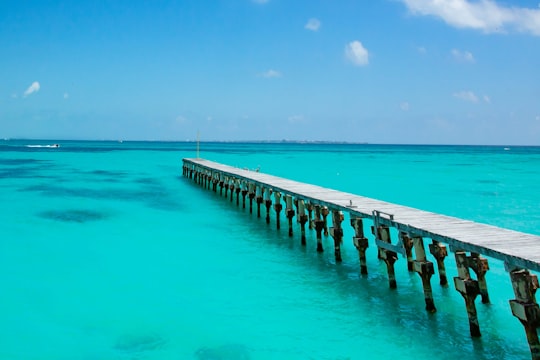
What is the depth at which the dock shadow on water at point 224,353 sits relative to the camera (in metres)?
7.10

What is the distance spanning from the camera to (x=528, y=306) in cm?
630

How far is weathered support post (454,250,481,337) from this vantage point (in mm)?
7578

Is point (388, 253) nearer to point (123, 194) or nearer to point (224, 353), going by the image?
point (224, 353)

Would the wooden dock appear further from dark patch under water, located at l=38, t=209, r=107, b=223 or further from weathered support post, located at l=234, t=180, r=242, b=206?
dark patch under water, located at l=38, t=209, r=107, b=223

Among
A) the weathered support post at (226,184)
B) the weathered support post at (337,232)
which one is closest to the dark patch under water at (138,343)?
the weathered support post at (337,232)

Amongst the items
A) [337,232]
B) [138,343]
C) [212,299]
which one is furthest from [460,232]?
[138,343]

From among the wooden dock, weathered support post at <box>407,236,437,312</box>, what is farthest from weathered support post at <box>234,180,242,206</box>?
weathered support post at <box>407,236,437,312</box>

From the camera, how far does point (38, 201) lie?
22328mm

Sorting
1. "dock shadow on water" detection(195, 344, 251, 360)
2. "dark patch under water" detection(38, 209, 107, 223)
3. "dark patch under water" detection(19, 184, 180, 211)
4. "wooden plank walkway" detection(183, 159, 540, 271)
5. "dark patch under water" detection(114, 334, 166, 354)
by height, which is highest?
"wooden plank walkway" detection(183, 159, 540, 271)

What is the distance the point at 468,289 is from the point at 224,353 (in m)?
3.80

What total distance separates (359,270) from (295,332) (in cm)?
371

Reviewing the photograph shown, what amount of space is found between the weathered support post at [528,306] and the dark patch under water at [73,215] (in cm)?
1475

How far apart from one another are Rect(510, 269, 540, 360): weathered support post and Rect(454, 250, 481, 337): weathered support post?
1.11 m

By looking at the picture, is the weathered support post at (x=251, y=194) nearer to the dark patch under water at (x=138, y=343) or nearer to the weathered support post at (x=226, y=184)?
the weathered support post at (x=226, y=184)
